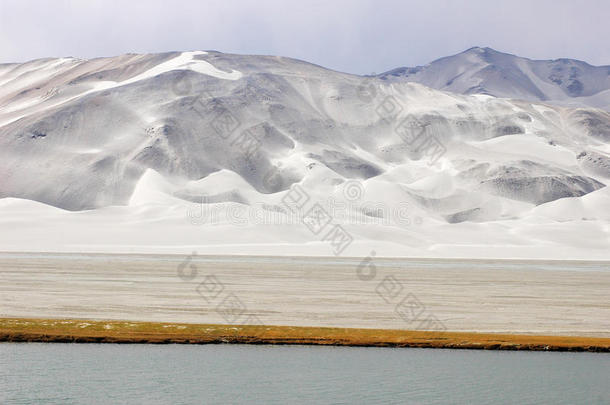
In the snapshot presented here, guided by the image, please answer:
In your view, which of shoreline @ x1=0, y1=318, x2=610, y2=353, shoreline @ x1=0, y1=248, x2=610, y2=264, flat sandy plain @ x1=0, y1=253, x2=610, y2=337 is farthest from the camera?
shoreline @ x1=0, y1=248, x2=610, y2=264

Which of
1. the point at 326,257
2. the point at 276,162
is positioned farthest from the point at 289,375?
the point at 276,162

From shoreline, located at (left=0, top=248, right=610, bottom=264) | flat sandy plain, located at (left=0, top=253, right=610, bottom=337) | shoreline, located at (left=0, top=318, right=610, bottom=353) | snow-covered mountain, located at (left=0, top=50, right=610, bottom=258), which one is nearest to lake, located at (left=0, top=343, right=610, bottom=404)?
shoreline, located at (left=0, top=318, right=610, bottom=353)

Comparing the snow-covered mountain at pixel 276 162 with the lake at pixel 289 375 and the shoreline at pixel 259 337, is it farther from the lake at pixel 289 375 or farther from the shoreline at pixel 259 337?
the lake at pixel 289 375

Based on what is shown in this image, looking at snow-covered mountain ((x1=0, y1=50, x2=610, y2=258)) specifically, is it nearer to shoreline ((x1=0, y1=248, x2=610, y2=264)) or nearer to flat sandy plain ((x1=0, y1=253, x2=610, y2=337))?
shoreline ((x1=0, y1=248, x2=610, y2=264))

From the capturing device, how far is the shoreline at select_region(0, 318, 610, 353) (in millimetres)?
23891

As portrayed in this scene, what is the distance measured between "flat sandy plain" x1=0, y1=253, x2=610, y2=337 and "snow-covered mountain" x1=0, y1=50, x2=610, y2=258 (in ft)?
92.8

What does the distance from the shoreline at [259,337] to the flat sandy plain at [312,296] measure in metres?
2.23

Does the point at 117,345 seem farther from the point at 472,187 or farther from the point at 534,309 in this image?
the point at 472,187

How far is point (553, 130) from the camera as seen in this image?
175875 mm

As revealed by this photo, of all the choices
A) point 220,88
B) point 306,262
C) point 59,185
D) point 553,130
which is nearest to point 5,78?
point 220,88

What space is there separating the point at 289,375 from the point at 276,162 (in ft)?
391

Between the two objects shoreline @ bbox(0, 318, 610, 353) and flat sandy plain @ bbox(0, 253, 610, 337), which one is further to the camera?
flat sandy plain @ bbox(0, 253, 610, 337)

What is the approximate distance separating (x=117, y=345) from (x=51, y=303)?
10270 mm

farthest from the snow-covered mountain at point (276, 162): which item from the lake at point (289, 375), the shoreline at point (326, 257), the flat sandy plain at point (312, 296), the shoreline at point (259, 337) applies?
the lake at point (289, 375)
